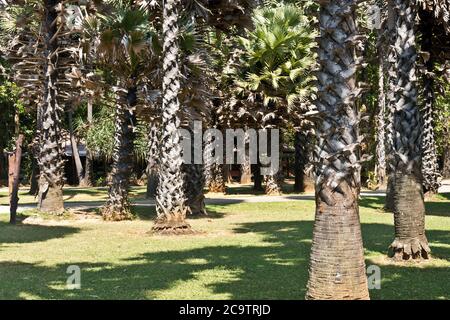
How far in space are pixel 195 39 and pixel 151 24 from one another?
4.95 feet

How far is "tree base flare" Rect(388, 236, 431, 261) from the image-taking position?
10.3m

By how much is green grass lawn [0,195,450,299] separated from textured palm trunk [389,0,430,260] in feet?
1.49

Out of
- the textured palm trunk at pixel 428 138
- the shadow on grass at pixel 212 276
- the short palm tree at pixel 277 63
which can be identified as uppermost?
the short palm tree at pixel 277 63

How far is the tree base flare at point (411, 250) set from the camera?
33.8 feet

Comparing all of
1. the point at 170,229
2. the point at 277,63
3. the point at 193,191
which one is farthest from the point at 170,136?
the point at 277,63

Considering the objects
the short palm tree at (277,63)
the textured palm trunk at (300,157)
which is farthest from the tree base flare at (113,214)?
the textured palm trunk at (300,157)

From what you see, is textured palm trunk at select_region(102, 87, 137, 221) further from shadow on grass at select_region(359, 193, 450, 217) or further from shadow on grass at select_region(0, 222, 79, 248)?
shadow on grass at select_region(359, 193, 450, 217)

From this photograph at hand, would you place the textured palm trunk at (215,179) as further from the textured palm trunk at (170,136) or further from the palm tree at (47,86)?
the textured palm trunk at (170,136)

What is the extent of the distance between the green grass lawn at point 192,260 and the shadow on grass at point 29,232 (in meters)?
0.02

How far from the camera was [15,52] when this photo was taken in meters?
21.6

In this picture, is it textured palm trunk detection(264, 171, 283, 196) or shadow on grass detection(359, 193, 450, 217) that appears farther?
textured palm trunk detection(264, 171, 283, 196)

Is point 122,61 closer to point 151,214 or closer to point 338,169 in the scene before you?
point 151,214

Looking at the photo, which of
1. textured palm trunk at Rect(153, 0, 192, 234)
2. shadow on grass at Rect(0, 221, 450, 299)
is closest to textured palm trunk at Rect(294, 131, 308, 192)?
textured palm trunk at Rect(153, 0, 192, 234)

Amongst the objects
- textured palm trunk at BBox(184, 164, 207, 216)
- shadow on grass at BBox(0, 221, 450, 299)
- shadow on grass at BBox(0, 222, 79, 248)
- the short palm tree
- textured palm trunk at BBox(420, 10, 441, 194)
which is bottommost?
shadow on grass at BBox(0, 221, 450, 299)
